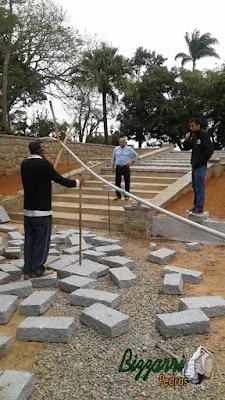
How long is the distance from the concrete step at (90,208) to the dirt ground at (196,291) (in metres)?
0.81

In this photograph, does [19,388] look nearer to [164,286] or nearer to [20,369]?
[20,369]

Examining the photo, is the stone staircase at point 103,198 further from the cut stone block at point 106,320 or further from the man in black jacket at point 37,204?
the cut stone block at point 106,320

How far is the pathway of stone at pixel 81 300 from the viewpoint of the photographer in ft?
9.51

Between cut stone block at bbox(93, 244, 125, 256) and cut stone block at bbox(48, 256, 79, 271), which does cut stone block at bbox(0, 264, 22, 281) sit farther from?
cut stone block at bbox(93, 244, 125, 256)

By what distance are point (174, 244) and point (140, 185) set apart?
11.3ft

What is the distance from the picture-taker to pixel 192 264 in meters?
5.16

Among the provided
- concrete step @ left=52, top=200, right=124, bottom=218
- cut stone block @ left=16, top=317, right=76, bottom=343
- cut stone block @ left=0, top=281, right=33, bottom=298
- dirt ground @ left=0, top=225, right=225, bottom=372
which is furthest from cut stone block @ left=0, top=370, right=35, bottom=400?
concrete step @ left=52, top=200, right=124, bottom=218

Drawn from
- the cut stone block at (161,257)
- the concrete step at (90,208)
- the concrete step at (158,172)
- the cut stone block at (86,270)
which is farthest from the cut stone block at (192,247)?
the concrete step at (158,172)

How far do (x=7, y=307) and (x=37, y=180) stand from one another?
1501mm

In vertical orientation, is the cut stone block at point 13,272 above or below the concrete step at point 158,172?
below

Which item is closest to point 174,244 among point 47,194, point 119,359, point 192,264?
point 192,264

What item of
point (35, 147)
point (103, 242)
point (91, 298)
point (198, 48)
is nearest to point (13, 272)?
point (91, 298)

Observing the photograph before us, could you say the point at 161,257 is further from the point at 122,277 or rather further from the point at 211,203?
the point at 211,203

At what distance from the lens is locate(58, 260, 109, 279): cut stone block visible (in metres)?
4.32
